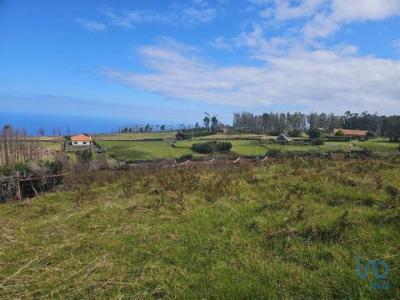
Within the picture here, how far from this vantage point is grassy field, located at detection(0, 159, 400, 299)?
397cm

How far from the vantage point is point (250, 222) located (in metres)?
6.00

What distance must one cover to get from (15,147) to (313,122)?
117829 mm

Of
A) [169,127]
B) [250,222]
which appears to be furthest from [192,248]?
[169,127]

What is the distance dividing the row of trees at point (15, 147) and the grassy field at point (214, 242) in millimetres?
26990

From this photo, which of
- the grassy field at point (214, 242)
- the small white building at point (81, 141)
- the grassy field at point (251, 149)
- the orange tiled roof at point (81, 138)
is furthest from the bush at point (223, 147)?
the grassy field at point (214, 242)

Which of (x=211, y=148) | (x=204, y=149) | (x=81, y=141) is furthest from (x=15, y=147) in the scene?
(x=81, y=141)

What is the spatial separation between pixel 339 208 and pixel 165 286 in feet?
12.5

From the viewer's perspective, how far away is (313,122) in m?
136

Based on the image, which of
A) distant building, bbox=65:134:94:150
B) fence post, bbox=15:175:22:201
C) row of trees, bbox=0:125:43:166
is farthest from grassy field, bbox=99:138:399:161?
fence post, bbox=15:175:22:201

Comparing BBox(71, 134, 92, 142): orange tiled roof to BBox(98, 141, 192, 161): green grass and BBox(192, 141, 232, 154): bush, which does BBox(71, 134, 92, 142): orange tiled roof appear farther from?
BBox(192, 141, 232, 154): bush

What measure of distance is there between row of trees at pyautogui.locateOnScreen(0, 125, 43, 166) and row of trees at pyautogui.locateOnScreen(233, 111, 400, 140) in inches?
2658

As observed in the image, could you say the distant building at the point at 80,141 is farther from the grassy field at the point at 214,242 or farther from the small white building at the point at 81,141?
the grassy field at the point at 214,242

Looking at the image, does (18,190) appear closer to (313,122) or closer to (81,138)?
(81,138)

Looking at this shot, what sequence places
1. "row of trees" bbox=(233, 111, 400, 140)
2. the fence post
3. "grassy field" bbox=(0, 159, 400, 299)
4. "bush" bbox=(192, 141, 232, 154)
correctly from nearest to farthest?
"grassy field" bbox=(0, 159, 400, 299), the fence post, "bush" bbox=(192, 141, 232, 154), "row of trees" bbox=(233, 111, 400, 140)
